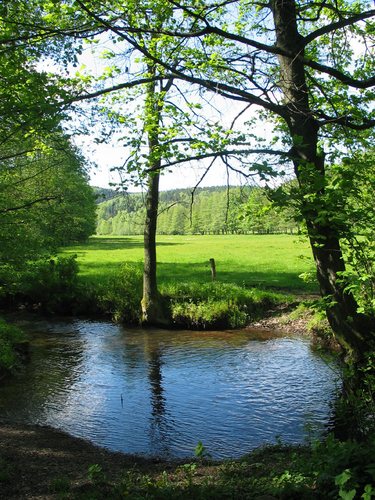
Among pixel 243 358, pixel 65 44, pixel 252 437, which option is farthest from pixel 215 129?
pixel 243 358

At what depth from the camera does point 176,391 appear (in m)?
12.1

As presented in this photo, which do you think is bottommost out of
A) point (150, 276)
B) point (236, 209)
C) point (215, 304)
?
point (215, 304)

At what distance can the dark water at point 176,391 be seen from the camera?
940 cm

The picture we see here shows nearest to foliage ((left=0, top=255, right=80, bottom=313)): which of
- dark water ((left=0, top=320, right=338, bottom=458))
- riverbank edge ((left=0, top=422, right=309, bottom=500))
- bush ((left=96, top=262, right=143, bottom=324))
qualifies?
bush ((left=96, top=262, right=143, bottom=324))

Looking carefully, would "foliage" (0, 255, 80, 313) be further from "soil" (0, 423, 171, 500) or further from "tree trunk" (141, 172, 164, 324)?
"soil" (0, 423, 171, 500)

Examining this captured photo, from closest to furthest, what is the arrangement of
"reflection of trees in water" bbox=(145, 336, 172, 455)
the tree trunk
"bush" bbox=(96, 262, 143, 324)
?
"reflection of trees in water" bbox=(145, 336, 172, 455), the tree trunk, "bush" bbox=(96, 262, 143, 324)

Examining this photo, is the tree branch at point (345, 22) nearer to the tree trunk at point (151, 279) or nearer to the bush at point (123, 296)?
the tree trunk at point (151, 279)

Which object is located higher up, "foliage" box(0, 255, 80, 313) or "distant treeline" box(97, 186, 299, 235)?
"distant treeline" box(97, 186, 299, 235)

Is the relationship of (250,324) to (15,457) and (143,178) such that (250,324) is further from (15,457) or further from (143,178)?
(15,457)

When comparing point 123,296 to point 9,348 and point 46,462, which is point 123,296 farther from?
point 46,462

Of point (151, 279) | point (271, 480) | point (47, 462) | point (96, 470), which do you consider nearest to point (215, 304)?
point (151, 279)

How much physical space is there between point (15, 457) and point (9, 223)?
17.5 ft

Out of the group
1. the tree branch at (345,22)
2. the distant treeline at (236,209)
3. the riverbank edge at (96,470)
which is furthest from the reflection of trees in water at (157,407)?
the tree branch at (345,22)

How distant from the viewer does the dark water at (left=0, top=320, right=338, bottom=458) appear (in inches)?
370
